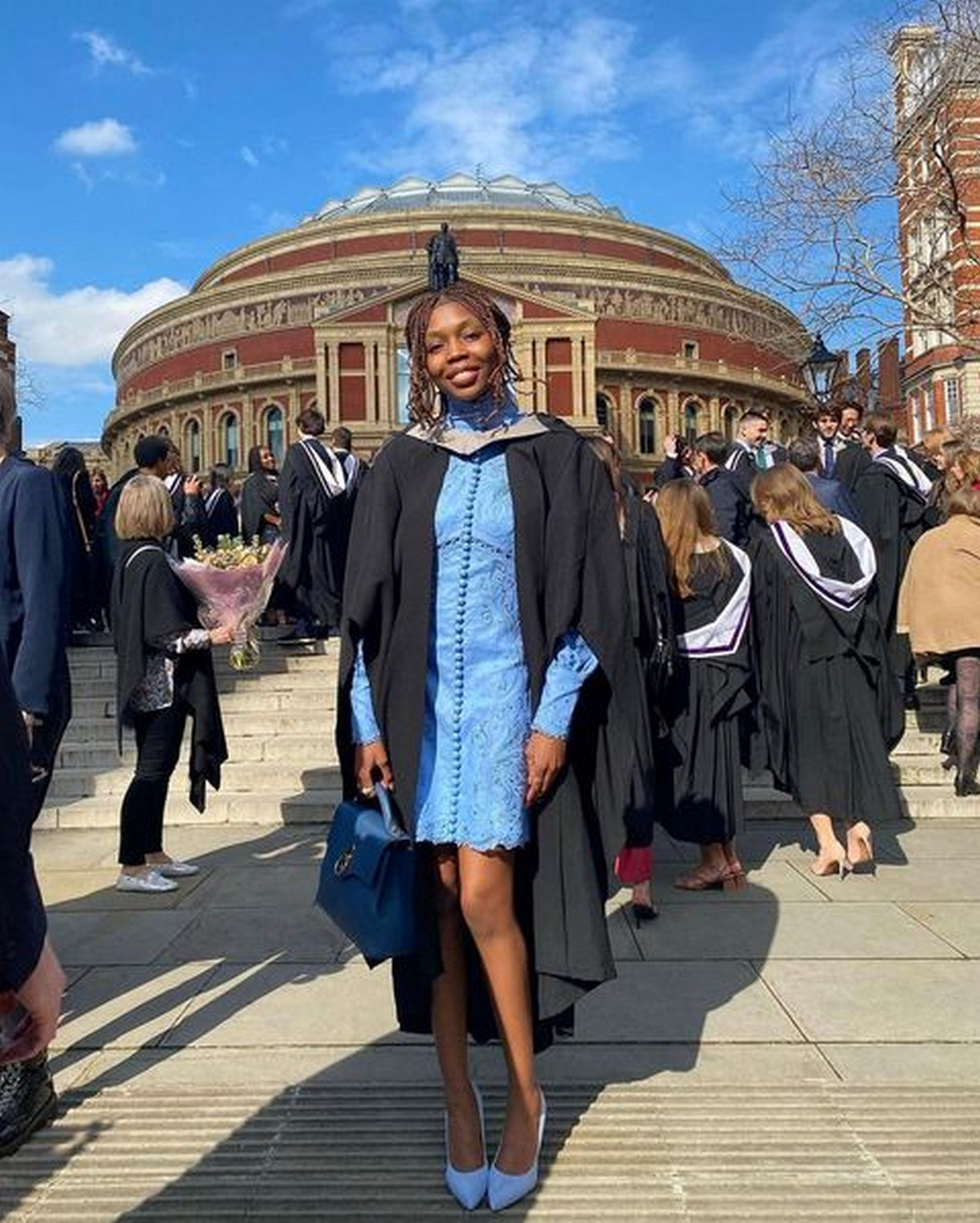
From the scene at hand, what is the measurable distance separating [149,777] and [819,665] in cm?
371

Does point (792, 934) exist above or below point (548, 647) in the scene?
below

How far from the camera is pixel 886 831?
21.4ft

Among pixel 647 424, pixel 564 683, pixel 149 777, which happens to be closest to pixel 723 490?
pixel 149 777

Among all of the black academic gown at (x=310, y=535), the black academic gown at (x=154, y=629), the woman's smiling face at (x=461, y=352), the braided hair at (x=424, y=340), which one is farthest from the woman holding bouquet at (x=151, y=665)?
the black academic gown at (x=310, y=535)

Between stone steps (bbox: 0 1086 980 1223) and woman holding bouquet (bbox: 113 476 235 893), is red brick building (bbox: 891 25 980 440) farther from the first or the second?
stone steps (bbox: 0 1086 980 1223)

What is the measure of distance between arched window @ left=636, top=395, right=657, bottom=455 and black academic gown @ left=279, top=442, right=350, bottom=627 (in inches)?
2143

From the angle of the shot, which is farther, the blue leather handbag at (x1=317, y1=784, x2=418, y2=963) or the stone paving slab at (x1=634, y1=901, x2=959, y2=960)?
the stone paving slab at (x1=634, y1=901, x2=959, y2=960)

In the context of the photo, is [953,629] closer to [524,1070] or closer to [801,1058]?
[801,1058]

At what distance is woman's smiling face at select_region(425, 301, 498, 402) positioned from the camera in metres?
2.56

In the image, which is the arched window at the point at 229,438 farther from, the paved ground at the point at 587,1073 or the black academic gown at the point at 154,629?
the paved ground at the point at 587,1073

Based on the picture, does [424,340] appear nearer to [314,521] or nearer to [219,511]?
[314,521]

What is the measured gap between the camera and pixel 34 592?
3.30 meters

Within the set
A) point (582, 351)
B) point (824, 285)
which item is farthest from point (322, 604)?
point (582, 351)

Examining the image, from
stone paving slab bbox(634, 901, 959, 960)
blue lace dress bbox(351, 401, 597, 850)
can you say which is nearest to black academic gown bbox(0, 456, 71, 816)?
blue lace dress bbox(351, 401, 597, 850)
